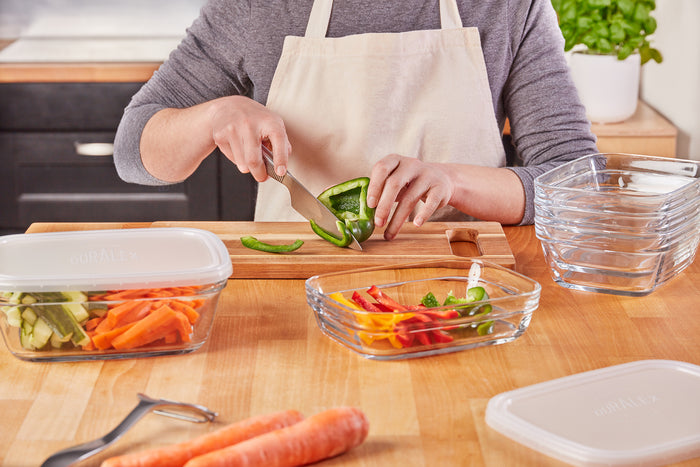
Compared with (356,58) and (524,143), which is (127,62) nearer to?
(356,58)

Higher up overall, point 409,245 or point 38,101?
point 409,245

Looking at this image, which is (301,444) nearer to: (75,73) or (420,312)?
(420,312)

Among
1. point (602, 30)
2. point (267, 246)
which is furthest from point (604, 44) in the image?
point (267, 246)

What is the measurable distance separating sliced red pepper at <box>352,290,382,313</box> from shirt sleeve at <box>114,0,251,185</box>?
0.85m

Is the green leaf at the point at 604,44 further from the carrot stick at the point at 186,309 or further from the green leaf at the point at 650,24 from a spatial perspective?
the carrot stick at the point at 186,309

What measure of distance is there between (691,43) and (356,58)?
3.66ft

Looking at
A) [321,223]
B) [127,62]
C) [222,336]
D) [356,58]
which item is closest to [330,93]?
[356,58]

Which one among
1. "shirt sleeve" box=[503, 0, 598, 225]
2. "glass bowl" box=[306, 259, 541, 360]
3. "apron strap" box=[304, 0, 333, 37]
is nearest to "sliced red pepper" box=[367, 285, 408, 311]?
"glass bowl" box=[306, 259, 541, 360]

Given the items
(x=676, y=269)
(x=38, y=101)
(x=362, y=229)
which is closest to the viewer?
(x=676, y=269)

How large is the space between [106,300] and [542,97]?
41.8 inches

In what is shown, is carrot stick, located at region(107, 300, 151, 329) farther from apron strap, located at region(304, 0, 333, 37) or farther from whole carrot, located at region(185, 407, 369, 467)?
apron strap, located at region(304, 0, 333, 37)

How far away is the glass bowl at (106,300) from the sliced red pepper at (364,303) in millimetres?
172

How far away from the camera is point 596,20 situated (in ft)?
7.83

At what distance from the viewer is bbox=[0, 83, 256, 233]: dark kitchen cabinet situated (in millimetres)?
2619
